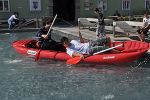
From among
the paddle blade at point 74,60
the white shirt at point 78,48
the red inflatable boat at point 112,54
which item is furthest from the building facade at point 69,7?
the paddle blade at point 74,60

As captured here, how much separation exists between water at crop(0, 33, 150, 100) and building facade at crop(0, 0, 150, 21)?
598 inches

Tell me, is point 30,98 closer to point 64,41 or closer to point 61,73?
point 61,73

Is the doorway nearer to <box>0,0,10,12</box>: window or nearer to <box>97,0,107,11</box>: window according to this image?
<box>97,0,107,11</box>: window

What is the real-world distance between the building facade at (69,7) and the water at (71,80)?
15.2m

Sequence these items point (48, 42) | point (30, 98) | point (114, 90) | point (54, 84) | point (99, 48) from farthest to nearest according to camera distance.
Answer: point (48, 42)
point (99, 48)
point (54, 84)
point (114, 90)
point (30, 98)

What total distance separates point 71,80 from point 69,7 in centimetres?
2308

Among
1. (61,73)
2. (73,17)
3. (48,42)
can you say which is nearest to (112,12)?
(73,17)

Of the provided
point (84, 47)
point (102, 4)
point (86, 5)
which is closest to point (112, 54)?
point (84, 47)

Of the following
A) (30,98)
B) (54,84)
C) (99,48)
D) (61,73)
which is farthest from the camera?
(99,48)

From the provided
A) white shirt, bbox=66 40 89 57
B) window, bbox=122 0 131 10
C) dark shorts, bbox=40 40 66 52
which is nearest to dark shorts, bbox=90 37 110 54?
white shirt, bbox=66 40 89 57

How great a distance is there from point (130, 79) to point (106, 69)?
154 centimetres

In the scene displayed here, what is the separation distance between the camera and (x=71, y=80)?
38.3 feet

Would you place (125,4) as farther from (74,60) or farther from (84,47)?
(74,60)

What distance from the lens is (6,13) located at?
1162 inches
